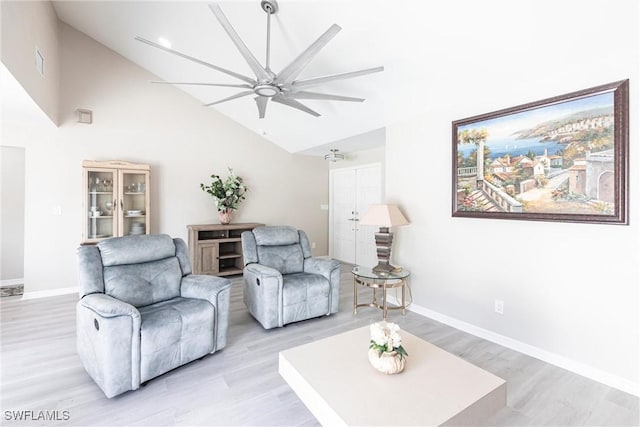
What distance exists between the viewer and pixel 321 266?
10.9ft

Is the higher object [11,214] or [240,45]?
[240,45]

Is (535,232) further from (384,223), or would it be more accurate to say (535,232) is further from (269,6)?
(269,6)

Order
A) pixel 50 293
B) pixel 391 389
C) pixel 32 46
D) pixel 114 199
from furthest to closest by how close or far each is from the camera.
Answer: pixel 114 199 < pixel 50 293 < pixel 32 46 < pixel 391 389

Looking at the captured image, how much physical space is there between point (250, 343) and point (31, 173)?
149 inches

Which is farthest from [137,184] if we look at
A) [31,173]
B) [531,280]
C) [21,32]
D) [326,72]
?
[531,280]

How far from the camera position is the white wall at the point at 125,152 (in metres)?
3.89

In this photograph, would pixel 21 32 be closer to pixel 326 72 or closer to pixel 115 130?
pixel 115 130

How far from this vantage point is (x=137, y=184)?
437 cm

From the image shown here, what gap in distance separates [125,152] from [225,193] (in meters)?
1.57

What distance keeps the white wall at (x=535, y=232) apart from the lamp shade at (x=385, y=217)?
337 mm
